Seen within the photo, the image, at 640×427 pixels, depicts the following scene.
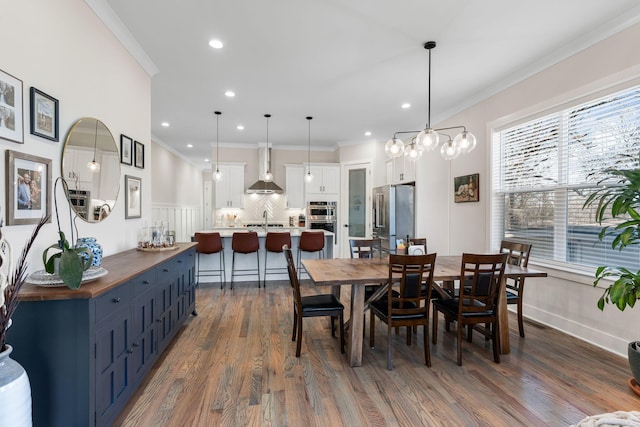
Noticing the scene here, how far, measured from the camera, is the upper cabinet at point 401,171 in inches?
242

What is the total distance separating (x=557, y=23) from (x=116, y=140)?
4.11 m

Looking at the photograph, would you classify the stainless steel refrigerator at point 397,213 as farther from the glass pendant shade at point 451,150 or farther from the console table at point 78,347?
the console table at point 78,347

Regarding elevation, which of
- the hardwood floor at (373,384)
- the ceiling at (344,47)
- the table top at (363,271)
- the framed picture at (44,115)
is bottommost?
the hardwood floor at (373,384)

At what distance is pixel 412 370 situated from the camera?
2611 millimetres

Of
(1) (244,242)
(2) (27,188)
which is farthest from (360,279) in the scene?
(1) (244,242)

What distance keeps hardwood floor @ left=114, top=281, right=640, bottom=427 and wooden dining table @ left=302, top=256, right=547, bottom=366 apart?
179 millimetres

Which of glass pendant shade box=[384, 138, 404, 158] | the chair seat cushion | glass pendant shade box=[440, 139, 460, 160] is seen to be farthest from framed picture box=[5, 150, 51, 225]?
glass pendant shade box=[440, 139, 460, 160]

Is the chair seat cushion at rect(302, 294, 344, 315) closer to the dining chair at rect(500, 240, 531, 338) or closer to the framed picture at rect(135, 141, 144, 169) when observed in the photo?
the dining chair at rect(500, 240, 531, 338)

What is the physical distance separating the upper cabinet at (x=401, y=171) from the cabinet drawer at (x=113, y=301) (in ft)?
16.4

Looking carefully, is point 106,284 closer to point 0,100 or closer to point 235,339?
point 0,100

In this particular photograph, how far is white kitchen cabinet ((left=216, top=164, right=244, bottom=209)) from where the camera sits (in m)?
7.54

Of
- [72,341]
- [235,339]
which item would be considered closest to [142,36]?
[72,341]

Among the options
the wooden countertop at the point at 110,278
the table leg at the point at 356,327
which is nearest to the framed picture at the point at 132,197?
the wooden countertop at the point at 110,278

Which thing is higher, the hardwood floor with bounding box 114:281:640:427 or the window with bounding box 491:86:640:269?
the window with bounding box 491:86:640:269
